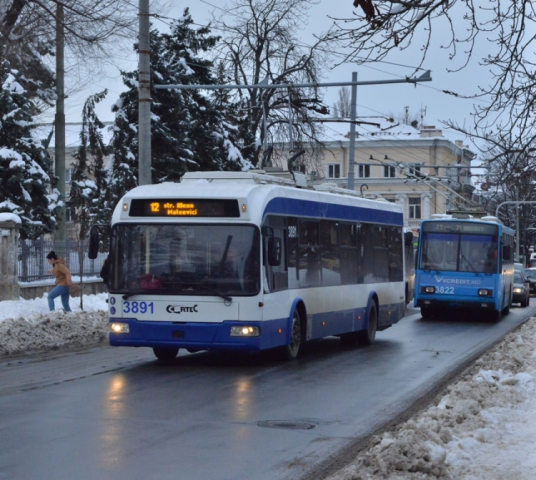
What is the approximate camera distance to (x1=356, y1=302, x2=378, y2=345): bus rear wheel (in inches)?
751

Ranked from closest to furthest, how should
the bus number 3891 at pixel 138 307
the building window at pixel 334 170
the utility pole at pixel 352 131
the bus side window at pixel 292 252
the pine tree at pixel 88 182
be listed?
the bus number 3891 at pixel 138 307 < the bus side window at pixel 292 252 < the utility pole at pixel 352 131 < the pine tree at pixel 88 182 < the building window at pixel 334 170

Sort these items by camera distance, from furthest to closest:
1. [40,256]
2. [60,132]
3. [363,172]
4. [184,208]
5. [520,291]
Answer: [363,172], [520,291], [60,132], [40,256], [184,208]

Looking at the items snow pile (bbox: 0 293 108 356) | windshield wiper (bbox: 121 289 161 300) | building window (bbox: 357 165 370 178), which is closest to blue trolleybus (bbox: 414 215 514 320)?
snow pile (bbox: 0 293 108 356)

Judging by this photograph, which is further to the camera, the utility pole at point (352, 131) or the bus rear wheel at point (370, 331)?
the utility pole at point (352, 131)

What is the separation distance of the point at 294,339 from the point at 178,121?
26322 millimetres

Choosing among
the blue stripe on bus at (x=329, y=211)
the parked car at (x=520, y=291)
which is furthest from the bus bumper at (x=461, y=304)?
the parked car at (x=520, y=291)

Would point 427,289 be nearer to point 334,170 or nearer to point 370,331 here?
point 370,331

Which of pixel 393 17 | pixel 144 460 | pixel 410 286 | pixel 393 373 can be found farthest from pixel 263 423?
pixel 410 286

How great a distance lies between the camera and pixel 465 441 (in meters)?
8.09

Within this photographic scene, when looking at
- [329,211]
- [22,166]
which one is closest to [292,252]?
[329,211]

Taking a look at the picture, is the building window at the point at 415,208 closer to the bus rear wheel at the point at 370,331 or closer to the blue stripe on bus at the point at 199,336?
the bus rear wheel at the point at 370,331

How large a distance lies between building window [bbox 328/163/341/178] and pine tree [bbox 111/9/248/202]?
43730 mm

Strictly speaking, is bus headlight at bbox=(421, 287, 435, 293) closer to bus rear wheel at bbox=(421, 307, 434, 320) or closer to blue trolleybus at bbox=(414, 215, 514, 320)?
blue trolleybus at bbox=(414, 215, 514, 320)

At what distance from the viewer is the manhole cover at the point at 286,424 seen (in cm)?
945
